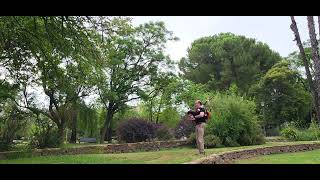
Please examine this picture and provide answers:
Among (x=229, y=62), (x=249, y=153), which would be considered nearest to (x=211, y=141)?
(x=249, y=153)

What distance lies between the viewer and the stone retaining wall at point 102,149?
1245cm

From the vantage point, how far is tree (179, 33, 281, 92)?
38.6m

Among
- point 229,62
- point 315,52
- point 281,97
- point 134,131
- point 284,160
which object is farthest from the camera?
point 229,62

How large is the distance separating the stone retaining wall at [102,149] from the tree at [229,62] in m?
22.3

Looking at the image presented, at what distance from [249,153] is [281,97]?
22.8 metres

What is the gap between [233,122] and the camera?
53.0 ft

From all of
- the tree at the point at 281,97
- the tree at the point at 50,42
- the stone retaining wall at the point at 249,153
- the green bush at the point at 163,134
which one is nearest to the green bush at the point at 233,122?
the stone retaining wall at the point at 249,153

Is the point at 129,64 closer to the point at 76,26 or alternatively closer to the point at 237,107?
the point at 237,107

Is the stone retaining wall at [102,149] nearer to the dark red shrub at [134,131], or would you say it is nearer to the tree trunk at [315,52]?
the dark red shrub at [134,131]

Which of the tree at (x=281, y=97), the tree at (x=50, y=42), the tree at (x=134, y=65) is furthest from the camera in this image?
the tree at (x=281, y=97)

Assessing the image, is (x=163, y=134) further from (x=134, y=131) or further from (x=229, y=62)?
(x=229, y=62)

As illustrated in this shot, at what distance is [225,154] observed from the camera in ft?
37.2
